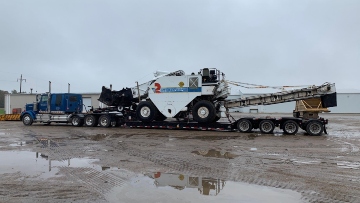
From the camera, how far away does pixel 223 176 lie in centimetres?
708

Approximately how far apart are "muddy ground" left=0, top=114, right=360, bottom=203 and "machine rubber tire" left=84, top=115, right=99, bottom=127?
9.62m

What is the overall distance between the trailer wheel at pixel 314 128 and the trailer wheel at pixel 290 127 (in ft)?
2.04

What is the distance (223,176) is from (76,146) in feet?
22.9

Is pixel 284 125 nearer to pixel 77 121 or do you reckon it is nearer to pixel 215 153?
pixel 215 153

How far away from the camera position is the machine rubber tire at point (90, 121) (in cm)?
2134

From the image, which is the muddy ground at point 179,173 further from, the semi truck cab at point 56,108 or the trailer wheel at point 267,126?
the semi truck cab at point 56,108

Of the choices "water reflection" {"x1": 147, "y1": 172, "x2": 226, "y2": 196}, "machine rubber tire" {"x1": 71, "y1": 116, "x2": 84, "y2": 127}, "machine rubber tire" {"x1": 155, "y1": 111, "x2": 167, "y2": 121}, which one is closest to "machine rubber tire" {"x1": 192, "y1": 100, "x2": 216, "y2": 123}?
"machine rubber tire" {"x1": 155, "y1": 111, "x2": 167, "y2": 121}

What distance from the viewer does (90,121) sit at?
21.4 m

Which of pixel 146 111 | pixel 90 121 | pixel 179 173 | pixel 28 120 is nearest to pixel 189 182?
pixel 179 173

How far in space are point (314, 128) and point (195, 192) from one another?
39.7 ft

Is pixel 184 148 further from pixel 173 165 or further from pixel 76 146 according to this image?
pixel 76 146

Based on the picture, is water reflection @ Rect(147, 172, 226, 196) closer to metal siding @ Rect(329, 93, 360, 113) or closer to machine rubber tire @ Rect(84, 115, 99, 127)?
machine rubber tire @ Rect(84, 115, 99, 127)

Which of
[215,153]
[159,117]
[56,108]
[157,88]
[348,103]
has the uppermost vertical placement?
[157,88]

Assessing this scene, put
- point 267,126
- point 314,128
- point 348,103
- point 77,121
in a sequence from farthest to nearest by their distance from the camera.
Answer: point 348,103 < point 77,121 < point 267,126 < point 314,128
